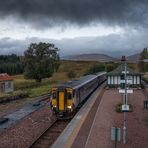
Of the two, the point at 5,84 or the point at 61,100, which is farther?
the point at 5,84

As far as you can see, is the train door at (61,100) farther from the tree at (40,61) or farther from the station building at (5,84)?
the tree at (40,61)

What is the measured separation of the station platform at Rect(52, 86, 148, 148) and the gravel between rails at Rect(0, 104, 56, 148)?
2.11m

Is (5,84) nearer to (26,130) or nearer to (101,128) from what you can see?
(26,130)

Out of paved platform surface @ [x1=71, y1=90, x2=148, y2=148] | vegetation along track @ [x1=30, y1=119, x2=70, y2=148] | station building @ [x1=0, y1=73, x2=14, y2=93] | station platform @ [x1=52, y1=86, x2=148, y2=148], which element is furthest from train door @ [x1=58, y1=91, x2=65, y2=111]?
station building @ [x1=0, y1=73, x2=14, y2=93]

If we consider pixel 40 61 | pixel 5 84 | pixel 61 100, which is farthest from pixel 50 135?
pixel 40 61

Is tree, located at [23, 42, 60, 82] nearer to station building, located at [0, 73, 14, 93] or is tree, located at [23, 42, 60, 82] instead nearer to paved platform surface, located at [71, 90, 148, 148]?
station building, located at [0, 73, 14, 93]

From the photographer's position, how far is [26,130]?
22281 mm

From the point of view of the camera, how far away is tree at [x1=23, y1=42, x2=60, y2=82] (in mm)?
68750

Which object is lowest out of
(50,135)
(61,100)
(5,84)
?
(50,135)

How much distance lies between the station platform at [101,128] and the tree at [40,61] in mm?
40102

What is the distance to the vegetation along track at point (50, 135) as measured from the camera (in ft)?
59.9

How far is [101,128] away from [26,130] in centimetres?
530

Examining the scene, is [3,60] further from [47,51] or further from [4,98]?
[4,98]

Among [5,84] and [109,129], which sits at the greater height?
[5,84]
